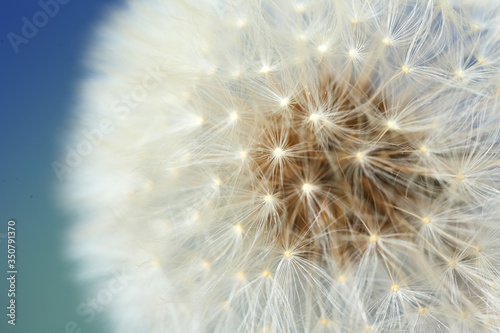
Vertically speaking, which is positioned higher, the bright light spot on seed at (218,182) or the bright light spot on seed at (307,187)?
the bright light spot on seed at (218,182)

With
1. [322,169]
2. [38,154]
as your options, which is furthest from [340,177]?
[38,154]

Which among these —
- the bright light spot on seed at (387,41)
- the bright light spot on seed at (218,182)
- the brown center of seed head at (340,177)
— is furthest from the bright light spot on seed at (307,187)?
the bright light spot on seed at (387,41)

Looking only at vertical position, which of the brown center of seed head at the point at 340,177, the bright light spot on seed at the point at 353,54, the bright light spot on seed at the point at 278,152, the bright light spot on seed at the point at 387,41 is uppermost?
the bright light spot on seed at the point at 353,54

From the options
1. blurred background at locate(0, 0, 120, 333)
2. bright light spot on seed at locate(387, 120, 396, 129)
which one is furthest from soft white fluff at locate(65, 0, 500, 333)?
blurred background at locate(0, 0, 120, 333)

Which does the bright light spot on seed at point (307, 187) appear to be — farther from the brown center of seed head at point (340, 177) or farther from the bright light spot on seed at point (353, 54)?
the bright light spot on seed at point (353, 54)

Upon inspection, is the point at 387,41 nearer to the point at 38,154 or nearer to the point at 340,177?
the point at 340,177

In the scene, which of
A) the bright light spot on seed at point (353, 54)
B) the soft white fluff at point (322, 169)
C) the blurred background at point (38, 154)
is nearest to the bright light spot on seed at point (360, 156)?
the soft white fluff at point (322, 169)

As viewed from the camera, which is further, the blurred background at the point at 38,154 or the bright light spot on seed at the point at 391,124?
the blurred background at the point at 38,154
